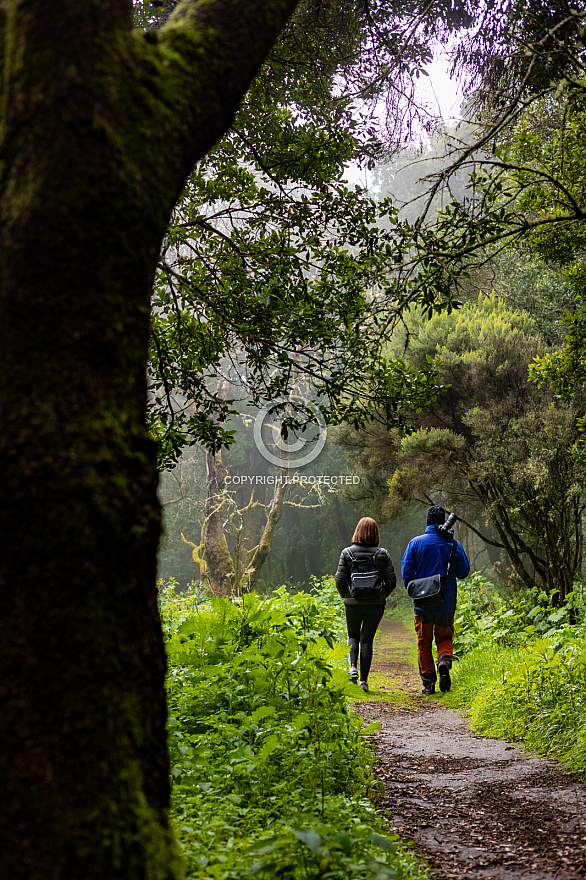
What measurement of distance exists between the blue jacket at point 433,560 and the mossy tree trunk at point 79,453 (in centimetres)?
677

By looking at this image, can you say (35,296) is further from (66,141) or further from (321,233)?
(321,233)

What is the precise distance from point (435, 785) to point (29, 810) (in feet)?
12.1

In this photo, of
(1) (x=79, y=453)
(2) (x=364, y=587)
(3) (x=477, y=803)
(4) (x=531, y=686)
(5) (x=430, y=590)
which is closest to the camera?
(1) (x=79, y=453)

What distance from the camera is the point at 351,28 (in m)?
6.46

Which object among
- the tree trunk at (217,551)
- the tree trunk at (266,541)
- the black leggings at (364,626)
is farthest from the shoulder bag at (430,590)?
the tree trunk at (266,541)

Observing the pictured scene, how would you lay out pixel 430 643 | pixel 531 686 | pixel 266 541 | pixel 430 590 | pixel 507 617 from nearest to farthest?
pixel 531 686
pixel 430 590
pixel 430 643
pixel 507 617
pixel 266 541

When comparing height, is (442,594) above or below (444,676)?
above

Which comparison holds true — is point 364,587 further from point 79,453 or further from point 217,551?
point 217,551

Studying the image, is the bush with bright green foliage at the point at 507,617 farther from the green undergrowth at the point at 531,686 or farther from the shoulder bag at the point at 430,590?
the shoulder bag at the point at 430,590

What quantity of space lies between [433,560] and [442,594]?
484mm

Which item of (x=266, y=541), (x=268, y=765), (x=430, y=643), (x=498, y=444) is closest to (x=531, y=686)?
(x=430, y=643)

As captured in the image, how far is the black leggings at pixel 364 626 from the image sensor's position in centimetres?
784

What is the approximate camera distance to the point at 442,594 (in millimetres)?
8078

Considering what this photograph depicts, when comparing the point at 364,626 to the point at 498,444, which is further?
the point at 498,444
